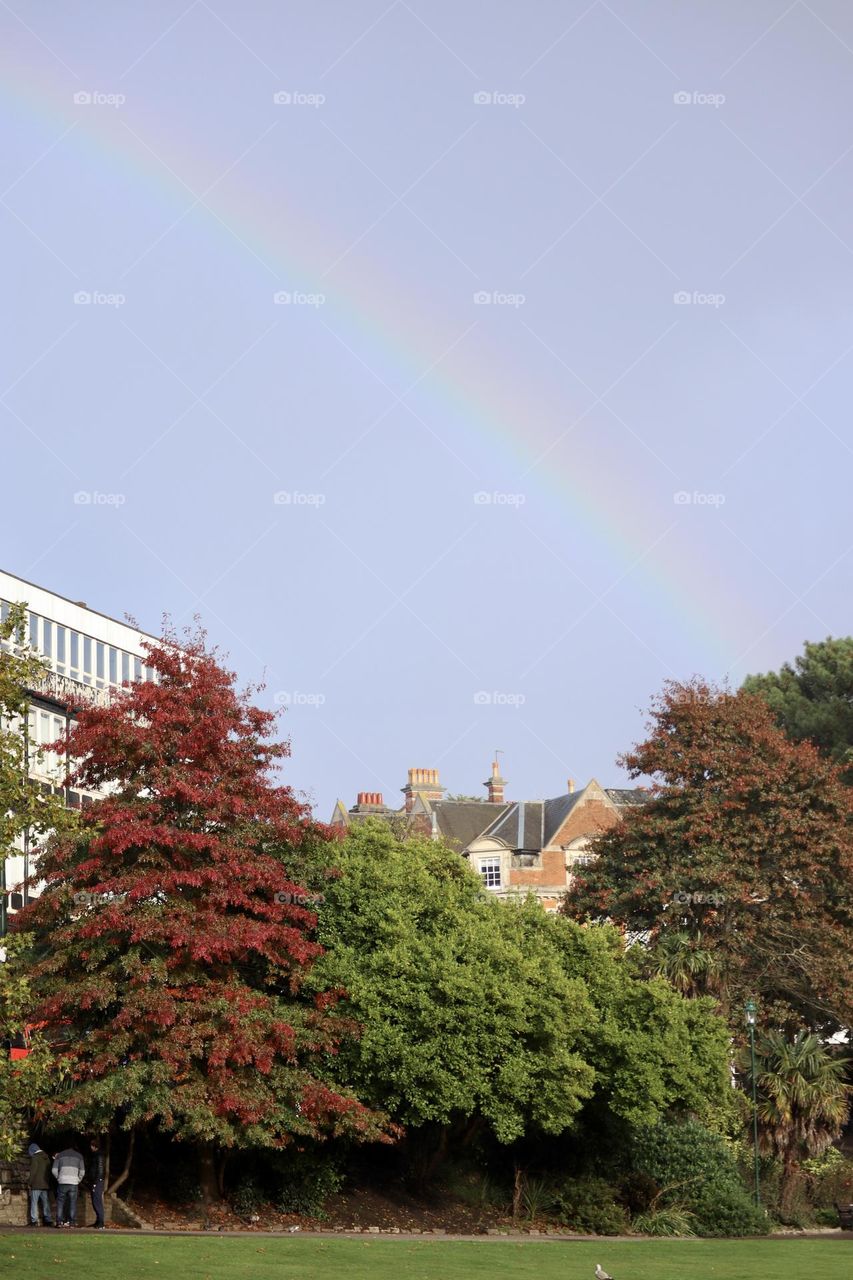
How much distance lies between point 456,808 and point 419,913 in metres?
52.1

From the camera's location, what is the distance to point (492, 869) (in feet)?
274

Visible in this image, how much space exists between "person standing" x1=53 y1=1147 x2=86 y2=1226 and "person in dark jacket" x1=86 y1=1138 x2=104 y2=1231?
18.2 inches

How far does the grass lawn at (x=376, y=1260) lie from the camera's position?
24.7 m

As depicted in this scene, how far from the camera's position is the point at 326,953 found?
3516 centimetres

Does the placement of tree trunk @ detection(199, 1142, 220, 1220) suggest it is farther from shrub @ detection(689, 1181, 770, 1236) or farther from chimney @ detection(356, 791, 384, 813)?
chimney @ detection(356, 791, 384, 813)

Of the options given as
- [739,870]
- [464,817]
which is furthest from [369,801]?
[739,870]

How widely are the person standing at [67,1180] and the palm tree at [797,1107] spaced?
1975 centimetres

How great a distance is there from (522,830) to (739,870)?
38.2 metres

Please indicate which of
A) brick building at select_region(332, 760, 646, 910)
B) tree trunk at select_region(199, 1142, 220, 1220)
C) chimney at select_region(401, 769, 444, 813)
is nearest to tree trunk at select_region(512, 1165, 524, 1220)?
tree trunk at select_region(199, 1142, 220, 1220)

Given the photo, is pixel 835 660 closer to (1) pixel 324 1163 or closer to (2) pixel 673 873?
(2) pixel 673 873

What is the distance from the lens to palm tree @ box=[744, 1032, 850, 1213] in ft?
138

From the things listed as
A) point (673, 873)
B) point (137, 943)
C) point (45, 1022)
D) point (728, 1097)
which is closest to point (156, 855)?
point (137, 943)

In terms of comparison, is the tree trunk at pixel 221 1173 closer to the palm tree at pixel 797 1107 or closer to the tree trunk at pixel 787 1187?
the palm tree at pixel 797 1107

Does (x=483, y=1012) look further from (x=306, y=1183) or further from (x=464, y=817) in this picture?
(x=464, y=817)
